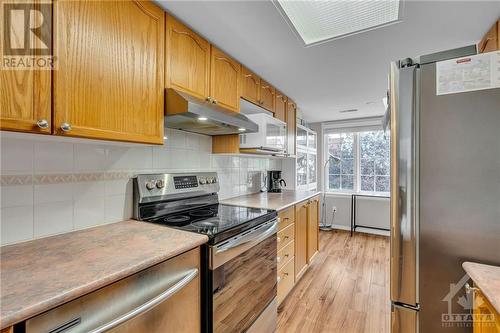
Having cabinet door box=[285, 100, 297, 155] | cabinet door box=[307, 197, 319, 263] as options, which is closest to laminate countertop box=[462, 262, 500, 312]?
cabinet door box=[307, 197, 319, 263]

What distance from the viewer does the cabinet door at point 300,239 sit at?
2355mm

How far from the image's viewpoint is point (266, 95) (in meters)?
2.45

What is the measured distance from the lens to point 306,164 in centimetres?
392

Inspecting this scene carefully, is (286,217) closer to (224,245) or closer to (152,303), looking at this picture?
(224,245)

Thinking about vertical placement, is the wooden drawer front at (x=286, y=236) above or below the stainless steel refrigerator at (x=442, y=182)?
below

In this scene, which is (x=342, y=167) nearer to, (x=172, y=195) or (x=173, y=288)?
(x=172, y=195)

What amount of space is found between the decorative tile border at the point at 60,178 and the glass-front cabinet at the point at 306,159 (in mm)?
2667

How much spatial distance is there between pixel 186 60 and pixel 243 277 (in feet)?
4.78

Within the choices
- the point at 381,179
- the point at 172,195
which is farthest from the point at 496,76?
the point at 381,179

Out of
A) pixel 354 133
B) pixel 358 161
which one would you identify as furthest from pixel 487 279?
pixel 354 133

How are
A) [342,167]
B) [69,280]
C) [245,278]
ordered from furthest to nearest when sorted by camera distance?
[342,167]
[245,278]
[69,280]

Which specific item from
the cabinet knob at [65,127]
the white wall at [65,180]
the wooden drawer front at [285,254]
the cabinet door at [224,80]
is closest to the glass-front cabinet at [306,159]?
the wooden drawer front at [285,254]

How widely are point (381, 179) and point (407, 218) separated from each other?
3780 mm

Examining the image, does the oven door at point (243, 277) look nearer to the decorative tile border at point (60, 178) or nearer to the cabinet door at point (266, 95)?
the decorative tile border at point (60, 178)
